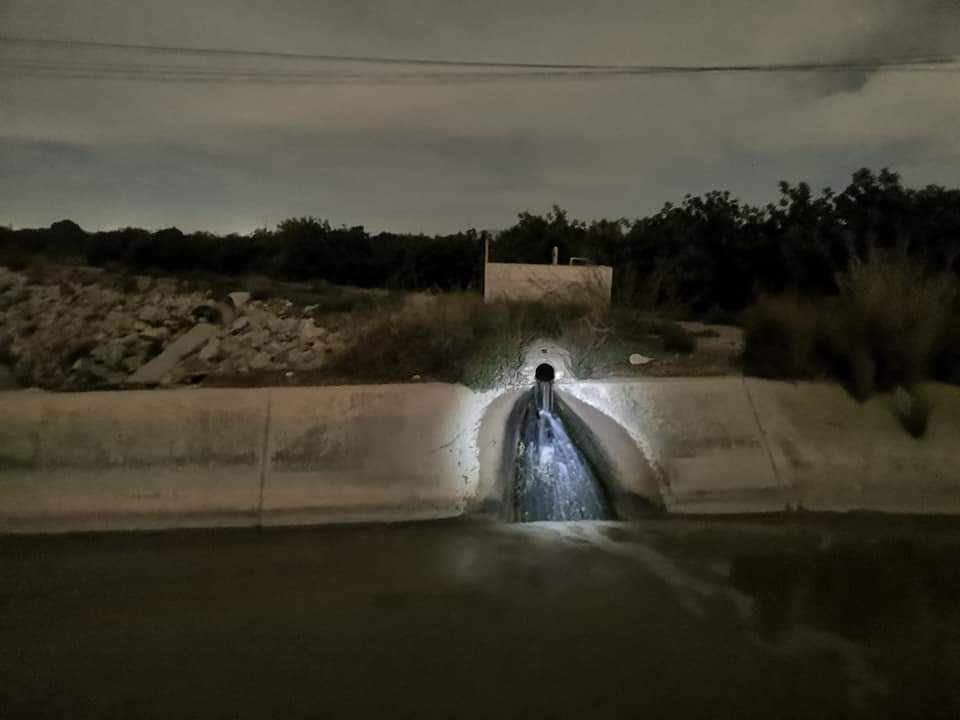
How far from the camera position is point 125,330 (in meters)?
22.0

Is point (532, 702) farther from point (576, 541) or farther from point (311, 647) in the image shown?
point (576, 541)

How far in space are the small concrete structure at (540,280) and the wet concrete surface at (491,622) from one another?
8.44 meters

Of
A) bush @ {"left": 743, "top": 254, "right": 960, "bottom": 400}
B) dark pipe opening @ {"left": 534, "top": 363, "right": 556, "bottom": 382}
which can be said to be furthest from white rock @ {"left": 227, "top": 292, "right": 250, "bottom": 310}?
bush @ {"left": 743, "top": 254, "right": 960, "bottom": 400}

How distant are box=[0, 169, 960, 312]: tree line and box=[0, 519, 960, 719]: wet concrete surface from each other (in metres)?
7.38

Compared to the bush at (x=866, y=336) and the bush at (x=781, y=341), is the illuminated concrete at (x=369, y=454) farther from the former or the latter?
the bush at (x=866, y=336)

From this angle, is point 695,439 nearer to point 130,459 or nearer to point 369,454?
point 369,454

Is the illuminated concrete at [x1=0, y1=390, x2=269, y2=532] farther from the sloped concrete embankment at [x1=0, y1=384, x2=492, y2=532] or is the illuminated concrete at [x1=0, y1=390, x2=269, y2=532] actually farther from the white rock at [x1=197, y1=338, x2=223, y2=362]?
the white rock at [x1=197, y1=338, x2=223, y2=362]

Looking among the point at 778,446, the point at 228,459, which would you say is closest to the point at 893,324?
the point at 778,446

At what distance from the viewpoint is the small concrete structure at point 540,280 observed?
17094 mm

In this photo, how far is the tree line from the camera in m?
21.6

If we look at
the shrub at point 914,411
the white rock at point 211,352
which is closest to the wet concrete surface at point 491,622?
the shrub at point 914,411

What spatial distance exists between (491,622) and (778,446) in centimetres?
529

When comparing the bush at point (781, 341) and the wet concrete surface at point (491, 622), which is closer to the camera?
the wet concrete surface at point (491, 622)

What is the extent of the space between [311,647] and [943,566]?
6.13 meters
